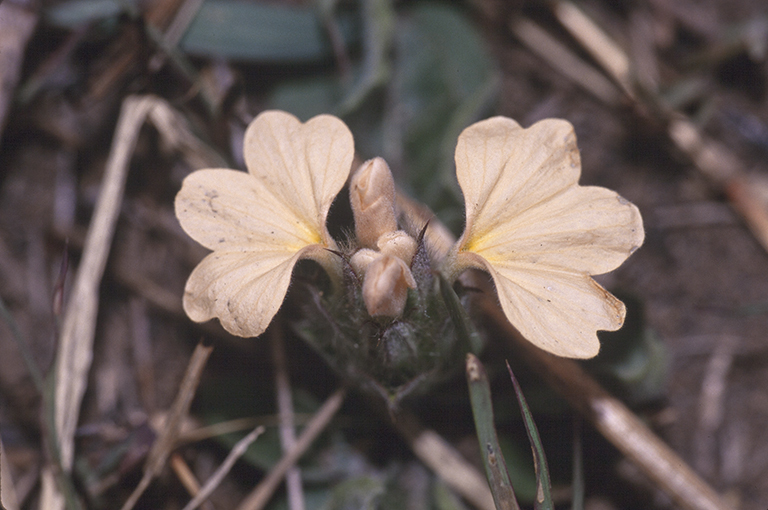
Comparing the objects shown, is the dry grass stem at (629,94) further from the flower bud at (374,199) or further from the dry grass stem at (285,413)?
the dry grass stem at (285,413)

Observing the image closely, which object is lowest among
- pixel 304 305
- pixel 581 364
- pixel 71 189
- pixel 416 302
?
pixel 71 189

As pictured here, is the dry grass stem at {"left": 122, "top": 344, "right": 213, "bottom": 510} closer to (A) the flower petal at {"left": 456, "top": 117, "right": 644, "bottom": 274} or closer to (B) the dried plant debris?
(B) the dried plant debris

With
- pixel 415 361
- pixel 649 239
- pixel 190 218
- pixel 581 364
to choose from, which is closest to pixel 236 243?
pixel 190 218

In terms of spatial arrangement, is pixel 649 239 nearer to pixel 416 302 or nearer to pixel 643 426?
pixel 643 426

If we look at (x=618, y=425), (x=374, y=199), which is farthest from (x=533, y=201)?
(x=618, y=425)

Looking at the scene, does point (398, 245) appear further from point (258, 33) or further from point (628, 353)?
point (258, 33)

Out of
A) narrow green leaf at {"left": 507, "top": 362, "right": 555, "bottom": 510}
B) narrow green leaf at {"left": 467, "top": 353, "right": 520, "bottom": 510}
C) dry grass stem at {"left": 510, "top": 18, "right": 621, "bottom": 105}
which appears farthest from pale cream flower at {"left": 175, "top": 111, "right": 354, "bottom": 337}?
dry grass stem at {"left": 510, "top": 18, "right": 621, "bottom": 105}
